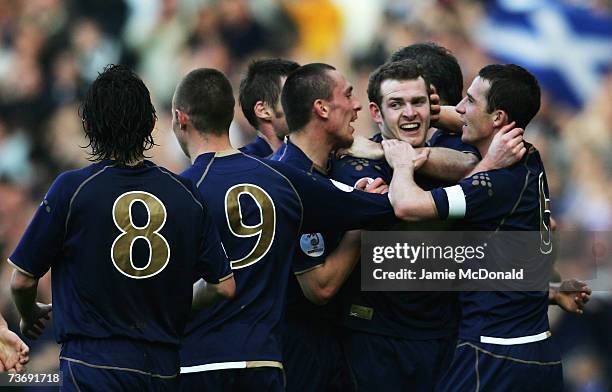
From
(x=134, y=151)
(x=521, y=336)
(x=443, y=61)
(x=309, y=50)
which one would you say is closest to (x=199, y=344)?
(x=134, y=151)

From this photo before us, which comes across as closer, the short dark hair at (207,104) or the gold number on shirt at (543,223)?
the short dark hair at (207,104)

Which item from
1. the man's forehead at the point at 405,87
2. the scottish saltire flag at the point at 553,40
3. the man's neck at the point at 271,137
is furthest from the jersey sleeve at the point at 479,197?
the scottish saltire flag at the point at 553,40

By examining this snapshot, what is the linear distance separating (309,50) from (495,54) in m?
1.72

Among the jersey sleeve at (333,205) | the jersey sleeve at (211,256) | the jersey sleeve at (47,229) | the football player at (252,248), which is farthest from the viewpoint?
the jersey sleeve at (333,205)

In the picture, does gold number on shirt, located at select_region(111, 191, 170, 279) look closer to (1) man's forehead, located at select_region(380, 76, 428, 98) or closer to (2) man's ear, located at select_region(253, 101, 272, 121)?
(1) man's forehead, located at select_region(380, 76, 428, 98)

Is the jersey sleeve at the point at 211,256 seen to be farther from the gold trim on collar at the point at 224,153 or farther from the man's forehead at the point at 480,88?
the man's forehead at the point at 480,88

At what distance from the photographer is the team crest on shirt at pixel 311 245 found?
21.0 ft

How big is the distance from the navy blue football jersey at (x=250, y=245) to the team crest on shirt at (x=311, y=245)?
26 centimetres

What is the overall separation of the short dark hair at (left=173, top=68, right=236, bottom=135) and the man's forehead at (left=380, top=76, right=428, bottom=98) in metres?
0.92

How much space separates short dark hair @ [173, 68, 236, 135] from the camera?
246 inches

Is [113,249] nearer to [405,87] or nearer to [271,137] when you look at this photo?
[405,87]

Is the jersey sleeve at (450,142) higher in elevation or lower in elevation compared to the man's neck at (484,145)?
higher

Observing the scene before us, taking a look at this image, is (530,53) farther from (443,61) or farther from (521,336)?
(521,336)

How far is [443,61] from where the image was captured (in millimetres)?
7137
